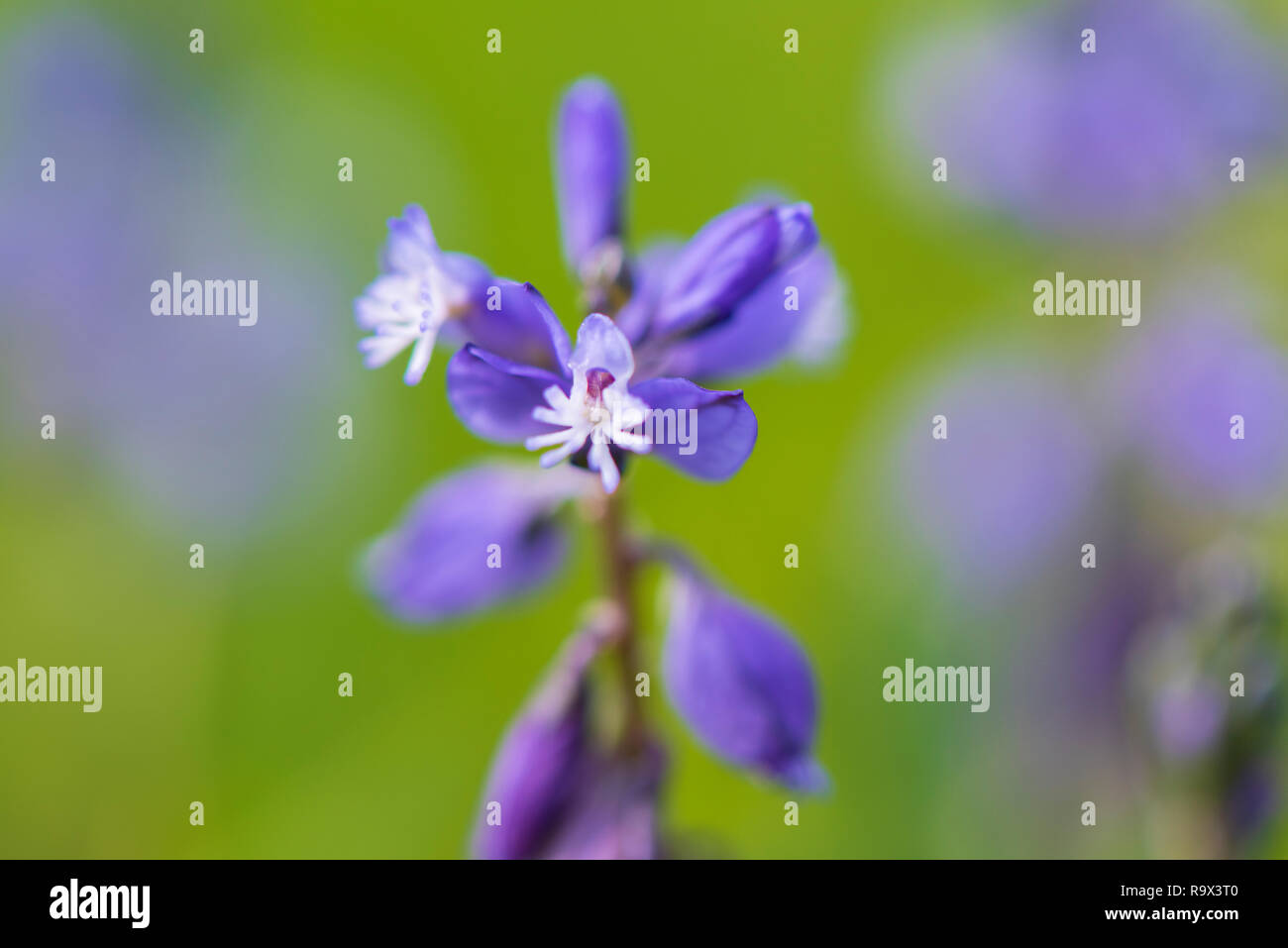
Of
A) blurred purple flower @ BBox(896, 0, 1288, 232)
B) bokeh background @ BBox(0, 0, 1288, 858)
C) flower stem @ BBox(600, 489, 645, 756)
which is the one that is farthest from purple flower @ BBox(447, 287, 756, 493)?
blurred purple flower @ BBox(896, 0, 1288, 232)

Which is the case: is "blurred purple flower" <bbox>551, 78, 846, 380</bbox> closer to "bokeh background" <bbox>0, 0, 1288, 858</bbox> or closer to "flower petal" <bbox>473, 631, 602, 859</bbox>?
"flower petal" <bbox>473, 631, 602, 859</bbox>

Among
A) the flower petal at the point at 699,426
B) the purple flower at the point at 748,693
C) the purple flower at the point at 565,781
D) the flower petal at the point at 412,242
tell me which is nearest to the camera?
the flower petal at the point at 699,426

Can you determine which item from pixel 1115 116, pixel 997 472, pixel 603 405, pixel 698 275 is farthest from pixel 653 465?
pixel 603 405

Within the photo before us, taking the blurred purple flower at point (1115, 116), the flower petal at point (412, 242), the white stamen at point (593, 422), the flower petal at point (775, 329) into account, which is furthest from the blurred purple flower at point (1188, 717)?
the blurred purple flower at point (1115, 116)

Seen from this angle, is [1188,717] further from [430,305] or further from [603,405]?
[430,305]

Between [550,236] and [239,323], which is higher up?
[550,236]

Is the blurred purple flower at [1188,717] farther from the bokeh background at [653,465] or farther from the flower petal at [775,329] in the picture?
the flower petal at [775,329]
